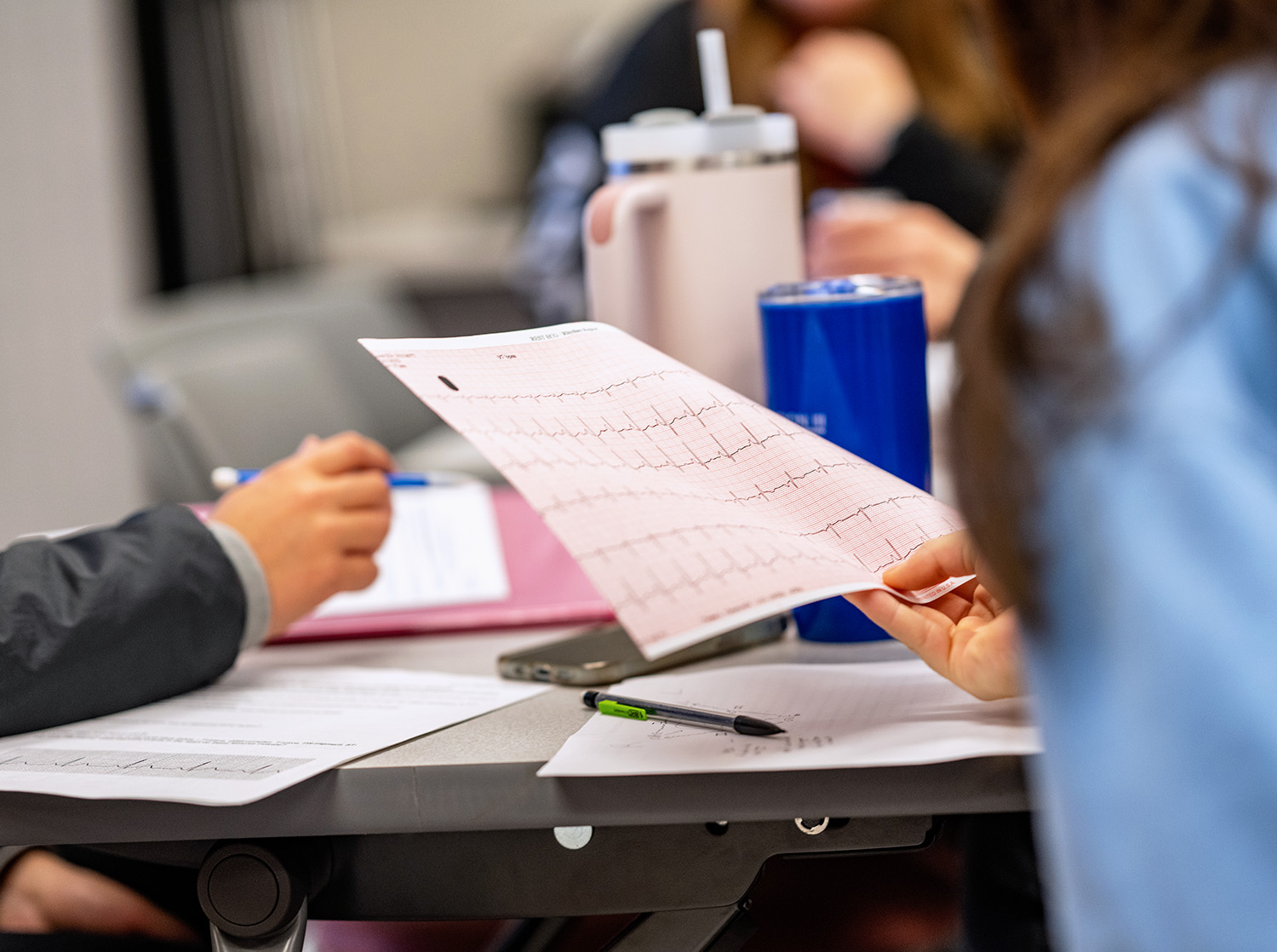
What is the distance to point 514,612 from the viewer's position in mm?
818

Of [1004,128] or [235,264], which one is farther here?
[235,264]

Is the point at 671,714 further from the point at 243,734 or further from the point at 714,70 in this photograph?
the point at 714,70

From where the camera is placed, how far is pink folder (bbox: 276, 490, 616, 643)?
2.65 ft

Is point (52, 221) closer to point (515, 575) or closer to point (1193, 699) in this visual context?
point (515, 575)

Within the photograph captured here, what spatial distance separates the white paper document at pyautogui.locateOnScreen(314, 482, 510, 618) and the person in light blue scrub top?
0.55 m

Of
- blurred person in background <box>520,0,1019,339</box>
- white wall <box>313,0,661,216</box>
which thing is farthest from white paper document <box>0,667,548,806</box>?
white wall <box>313,0,661,216</box>

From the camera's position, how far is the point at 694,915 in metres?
0.56

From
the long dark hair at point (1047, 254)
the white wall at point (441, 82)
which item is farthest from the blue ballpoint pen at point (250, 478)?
the white wall at point (441, 82)

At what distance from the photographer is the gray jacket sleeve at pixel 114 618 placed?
0.63m

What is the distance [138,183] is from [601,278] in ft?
8.89

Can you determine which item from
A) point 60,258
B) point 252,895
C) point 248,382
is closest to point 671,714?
point 252,895

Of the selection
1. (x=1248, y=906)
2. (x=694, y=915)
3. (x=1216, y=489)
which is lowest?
(x=694, y=915)

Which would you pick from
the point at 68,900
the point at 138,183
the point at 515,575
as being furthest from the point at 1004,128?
the point at 138,183

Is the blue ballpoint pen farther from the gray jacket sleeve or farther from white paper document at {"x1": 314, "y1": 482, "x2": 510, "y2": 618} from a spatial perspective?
the gray jacket sleeve
